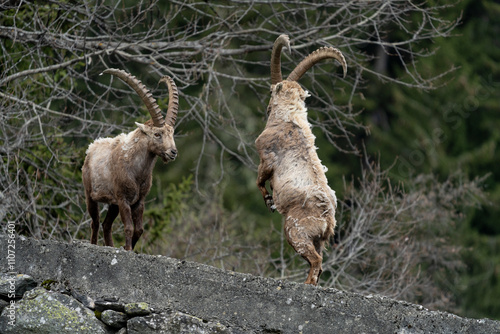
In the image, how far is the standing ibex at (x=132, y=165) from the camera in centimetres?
739

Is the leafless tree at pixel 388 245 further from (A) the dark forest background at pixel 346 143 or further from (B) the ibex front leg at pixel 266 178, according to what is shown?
(B) the ibex front leg at pixel 266 178

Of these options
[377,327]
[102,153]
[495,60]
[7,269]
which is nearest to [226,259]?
[102,153]

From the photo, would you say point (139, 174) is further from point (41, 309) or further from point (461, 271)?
point (461, 271)

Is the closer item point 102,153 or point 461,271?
point 102,153

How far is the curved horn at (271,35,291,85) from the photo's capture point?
7527 mm

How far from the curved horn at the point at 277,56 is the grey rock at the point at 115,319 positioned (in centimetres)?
276

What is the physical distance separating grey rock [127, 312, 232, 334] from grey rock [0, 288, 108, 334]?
0.95 feet

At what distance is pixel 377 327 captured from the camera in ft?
19.4

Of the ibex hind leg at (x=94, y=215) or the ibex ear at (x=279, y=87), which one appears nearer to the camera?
the ibex ear at (x=279, y=87)

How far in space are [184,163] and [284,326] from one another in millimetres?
16220

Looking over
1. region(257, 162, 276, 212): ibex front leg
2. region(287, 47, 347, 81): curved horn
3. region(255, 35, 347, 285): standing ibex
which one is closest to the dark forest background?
region(287, 47, 347, 81): curved horn

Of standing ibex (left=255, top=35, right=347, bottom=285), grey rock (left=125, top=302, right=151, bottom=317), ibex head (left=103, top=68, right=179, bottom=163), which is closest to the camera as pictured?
grey rock (left=125, top=302, right=151, bottom=317)

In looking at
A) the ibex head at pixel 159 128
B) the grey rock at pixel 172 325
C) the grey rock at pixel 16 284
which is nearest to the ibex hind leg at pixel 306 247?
the grey rock at pixel 172 325

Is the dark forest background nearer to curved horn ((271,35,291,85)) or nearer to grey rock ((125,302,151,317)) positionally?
curved horn ((271,35,291,85))
